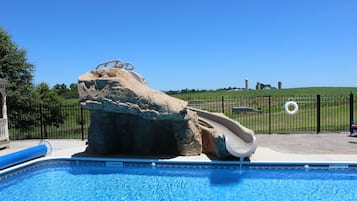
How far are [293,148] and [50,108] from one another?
14.6m

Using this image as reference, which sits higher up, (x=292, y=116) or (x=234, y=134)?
(x=234, y=134)

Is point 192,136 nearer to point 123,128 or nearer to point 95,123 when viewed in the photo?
point 123,128

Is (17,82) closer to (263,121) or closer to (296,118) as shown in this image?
(263,121)

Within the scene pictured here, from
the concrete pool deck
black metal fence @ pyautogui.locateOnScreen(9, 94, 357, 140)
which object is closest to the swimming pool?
the concrete pool deck

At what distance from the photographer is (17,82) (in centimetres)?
1909

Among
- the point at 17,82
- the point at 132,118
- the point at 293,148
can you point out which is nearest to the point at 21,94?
the point at 17,82

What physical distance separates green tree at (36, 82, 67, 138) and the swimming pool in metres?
10.1

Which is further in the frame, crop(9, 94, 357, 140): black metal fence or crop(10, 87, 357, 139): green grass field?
crop(10, 87, 357, 139): green grass field

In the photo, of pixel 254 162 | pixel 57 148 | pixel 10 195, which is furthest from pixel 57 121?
pixel 254 162

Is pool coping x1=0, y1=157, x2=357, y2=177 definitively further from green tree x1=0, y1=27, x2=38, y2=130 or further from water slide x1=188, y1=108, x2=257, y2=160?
green tree x1=0, y1=27, x2=38, y2=130

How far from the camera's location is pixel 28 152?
9.50 metres

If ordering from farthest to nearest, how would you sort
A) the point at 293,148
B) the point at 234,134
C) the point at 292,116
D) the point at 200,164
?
the point at 292,116
the point at 293,148
the point at 234,134
the point at 200,164

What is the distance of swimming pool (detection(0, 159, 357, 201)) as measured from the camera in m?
7.04

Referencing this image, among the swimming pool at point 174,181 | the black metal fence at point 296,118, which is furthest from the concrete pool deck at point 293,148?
the black metal fence at point 296,118
